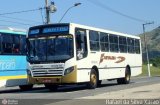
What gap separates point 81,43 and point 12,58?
389cm

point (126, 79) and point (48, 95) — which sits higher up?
point (126, 79)

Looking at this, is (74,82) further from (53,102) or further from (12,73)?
(53,102)

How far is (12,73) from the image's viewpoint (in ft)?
83.9

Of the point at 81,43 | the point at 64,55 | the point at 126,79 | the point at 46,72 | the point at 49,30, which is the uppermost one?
the point at 49,30

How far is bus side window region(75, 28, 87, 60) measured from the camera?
23703 millimetres

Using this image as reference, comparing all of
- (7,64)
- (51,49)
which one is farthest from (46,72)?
(7,64)

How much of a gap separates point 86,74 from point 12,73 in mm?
3922

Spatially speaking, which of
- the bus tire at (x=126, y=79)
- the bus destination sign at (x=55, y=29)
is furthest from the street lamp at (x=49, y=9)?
the bus destination sign at (x=55, y=29)

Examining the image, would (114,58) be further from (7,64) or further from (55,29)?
(7,64)

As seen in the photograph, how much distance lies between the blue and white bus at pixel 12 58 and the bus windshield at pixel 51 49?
1.62m

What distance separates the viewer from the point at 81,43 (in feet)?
78.8

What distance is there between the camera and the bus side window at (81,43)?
2370 cm

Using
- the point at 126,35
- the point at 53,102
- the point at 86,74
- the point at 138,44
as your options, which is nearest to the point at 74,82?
the point at 86,74

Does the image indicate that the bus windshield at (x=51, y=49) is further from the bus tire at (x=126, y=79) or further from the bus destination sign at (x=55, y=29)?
the bus tire at (x=126, y=79)
